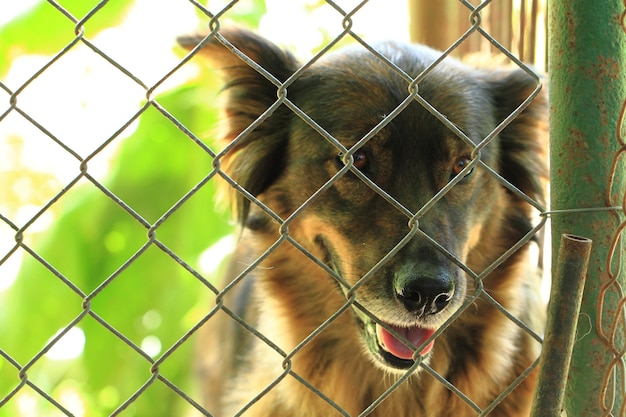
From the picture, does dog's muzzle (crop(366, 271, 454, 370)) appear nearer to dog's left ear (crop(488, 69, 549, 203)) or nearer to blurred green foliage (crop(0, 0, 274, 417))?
dog's left ear (crop(488, 69, 549, 203))

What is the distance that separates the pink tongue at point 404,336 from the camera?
2.50 metres

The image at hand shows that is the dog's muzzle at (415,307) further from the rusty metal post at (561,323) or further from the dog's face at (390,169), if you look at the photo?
the rusty metal post at (561,323)

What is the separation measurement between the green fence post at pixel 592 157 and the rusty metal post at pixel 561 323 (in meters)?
0.04

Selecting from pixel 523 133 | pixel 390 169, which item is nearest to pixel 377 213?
pixel 390 169

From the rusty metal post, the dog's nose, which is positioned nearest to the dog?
the dog's nose

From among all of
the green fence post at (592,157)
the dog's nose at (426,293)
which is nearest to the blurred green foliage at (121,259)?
the dog's nose at (426,293)

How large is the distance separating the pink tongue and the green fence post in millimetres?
822

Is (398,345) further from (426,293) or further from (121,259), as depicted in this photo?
(121,259)

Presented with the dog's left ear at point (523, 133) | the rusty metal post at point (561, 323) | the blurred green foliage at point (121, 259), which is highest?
the rusty metal post at point (561, 323)

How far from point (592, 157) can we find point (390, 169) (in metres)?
1.02

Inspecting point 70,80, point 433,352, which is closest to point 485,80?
point 433,352

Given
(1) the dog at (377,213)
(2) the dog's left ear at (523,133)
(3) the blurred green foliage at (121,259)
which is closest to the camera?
(1) the dog at (377,213)

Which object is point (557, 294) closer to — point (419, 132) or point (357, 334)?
point (419, 132)

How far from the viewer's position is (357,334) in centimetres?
293
